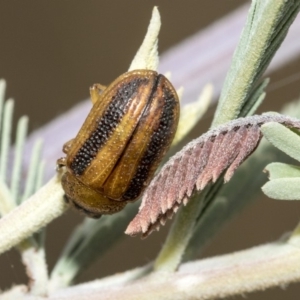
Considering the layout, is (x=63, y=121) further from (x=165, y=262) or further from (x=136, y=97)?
(x=165, y=262)

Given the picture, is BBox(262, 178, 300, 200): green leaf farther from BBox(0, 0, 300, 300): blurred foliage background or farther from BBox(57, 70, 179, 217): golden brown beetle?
BBox(0, 0, 300, 300): blurred foliage background

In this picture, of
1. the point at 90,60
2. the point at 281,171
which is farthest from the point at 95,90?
the point at 90,60

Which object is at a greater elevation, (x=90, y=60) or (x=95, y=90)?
(x=95, y=90)

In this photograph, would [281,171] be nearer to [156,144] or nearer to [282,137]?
[282,137]

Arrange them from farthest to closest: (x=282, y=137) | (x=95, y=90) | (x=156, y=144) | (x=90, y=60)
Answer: (x=90, y=60) < (x=95, y=90) < (x=156, y=144) < (x=282, y=137)

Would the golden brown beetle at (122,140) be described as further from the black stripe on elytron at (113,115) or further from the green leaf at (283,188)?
the green leaf at (283,188)
